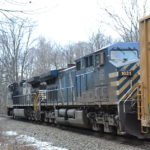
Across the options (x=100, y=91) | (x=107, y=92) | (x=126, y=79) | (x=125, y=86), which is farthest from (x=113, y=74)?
(x=100, y=91)

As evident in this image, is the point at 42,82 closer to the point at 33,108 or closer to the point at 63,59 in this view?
the point at 33,108

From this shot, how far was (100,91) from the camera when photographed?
13.9m

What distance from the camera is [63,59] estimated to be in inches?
2472

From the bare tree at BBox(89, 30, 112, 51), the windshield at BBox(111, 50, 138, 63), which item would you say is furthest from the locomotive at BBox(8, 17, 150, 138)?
the bare tree at BBox(89, 30, 112, 51)

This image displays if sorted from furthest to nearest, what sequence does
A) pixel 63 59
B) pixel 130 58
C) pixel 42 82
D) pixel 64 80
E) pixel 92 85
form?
1. pixel 63 59
2. pixel 42 82
3. pixel 64 80
4. pixel 92 85
5. pixel 130 58

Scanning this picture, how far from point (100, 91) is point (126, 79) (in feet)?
6.13

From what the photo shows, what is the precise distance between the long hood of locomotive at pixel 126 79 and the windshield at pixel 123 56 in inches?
28.7

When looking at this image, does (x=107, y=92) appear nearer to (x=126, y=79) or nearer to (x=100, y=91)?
(x=100, y=91)

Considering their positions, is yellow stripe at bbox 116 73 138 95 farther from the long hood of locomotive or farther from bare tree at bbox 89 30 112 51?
bare tree at bbox 89 30 112 51

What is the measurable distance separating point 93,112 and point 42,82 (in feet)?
30.6

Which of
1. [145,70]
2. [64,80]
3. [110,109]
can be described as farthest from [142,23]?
[64,80]

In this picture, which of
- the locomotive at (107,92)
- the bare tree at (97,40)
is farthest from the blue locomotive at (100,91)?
the bare tree at (97,40)

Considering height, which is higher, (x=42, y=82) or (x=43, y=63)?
(x=43, y=63)

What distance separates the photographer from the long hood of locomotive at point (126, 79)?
12227 millimetres
